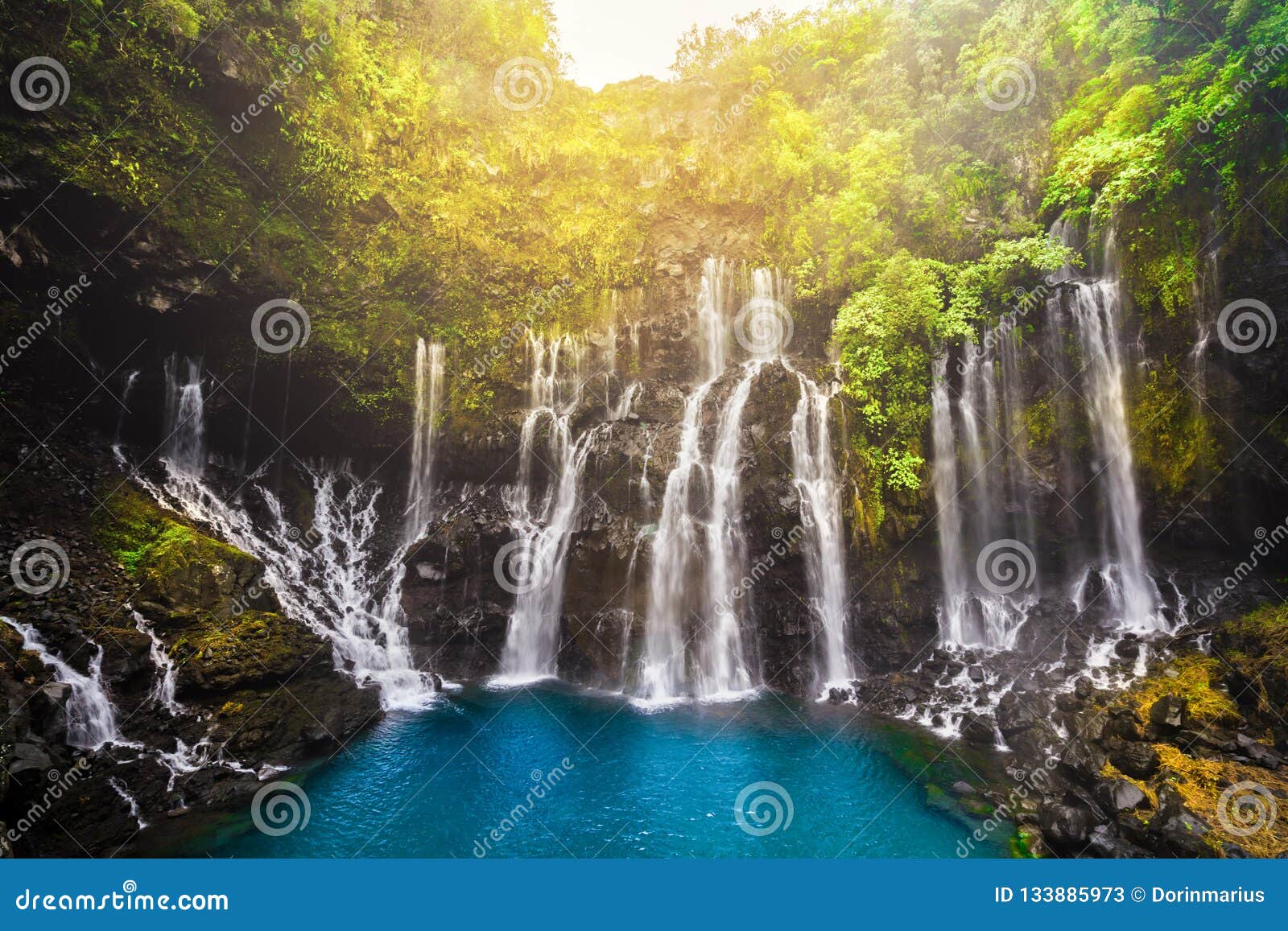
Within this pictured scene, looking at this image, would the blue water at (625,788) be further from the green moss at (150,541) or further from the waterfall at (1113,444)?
the waterfall at (1113,444)

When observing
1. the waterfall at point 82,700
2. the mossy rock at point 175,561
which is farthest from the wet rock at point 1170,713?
the mossy rock at point 175,561

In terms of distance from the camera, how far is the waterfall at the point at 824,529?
14.5m

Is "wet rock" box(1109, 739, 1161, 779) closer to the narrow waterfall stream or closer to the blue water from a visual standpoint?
the blue water

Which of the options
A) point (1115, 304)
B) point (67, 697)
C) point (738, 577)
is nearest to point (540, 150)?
point (738, 577)

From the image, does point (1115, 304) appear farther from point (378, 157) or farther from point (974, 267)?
point (378, 157)

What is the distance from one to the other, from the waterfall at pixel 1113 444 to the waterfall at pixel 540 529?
12880 millimetres

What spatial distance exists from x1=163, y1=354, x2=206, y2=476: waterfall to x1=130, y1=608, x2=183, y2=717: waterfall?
6.60 meters

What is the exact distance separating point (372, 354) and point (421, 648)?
9.07 meters

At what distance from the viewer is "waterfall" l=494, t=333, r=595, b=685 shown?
623 inches

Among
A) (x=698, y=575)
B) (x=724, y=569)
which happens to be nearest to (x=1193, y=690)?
(x=724, y=569)

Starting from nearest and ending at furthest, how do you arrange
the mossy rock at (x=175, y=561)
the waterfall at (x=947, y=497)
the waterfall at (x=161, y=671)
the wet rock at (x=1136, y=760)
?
the wet rock at (x=1136, y=760) → the waterfall at (x=161, y=671) → the mossy rock at (x=175, y=561) → the waterfall at (x=947, y=497)

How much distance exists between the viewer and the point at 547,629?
15.8 meters

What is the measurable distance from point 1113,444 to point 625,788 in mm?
13495

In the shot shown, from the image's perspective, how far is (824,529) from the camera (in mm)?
14906
